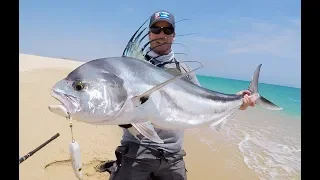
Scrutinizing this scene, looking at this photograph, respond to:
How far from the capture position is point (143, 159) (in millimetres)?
2865

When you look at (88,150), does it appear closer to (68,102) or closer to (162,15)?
(162,15)

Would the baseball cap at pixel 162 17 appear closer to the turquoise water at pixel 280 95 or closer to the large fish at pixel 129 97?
the large fish at pixel 129 97

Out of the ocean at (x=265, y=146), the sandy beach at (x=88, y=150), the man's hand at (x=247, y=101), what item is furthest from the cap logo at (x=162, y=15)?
the ocean at (x=265, y=146)

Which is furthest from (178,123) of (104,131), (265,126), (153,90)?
(265,126)

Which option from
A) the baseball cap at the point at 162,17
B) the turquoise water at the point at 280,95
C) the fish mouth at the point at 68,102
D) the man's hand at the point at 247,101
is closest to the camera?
the fish mouth at the point at 68,102

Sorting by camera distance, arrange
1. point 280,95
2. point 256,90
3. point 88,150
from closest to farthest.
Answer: point 256,90 → point 88,150 → point 280,95

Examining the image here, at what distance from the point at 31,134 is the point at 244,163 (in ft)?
11.9

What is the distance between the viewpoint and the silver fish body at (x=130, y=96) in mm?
1901

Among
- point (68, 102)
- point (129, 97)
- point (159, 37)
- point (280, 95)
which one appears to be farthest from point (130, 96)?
point (280, 95)

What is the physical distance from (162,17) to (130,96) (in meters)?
0.99

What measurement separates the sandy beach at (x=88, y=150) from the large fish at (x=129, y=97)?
266 centimetres

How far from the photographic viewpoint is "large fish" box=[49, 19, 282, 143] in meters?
1.90

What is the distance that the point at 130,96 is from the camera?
204cm
